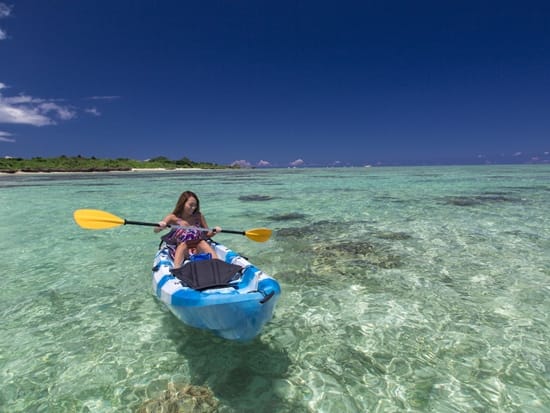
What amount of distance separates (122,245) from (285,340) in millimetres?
7468

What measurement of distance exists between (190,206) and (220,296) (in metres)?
3.66

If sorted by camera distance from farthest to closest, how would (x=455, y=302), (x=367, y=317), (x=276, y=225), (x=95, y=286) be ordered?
(x=276, y=225)
(x=95, y=286)
(x=455, y=302)
(x=367, y=317)

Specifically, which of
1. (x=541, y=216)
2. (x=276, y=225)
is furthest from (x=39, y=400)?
(x=541, y=216)

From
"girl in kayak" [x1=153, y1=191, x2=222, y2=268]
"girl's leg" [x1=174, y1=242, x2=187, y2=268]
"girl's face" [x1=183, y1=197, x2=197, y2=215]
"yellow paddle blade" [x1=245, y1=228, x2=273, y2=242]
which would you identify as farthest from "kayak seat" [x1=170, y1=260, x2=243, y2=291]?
"girl's face" [x1=183, y1=197, x2=197, y2=215]

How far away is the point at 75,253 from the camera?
31.3 ft

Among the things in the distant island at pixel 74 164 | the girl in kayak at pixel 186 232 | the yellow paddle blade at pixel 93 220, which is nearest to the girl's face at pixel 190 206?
the girl in kayak at pixel 186 232

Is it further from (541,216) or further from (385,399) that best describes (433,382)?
(541,216)

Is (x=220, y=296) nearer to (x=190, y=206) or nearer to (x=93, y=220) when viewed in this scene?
(x=190, y=206)

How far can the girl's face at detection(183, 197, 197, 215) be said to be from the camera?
6988mm

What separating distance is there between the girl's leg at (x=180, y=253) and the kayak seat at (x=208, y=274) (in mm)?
1150

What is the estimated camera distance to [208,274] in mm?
4992

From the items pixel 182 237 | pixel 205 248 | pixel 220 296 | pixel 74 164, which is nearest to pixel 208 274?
pixel 220 296

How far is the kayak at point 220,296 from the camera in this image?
11.9 ft

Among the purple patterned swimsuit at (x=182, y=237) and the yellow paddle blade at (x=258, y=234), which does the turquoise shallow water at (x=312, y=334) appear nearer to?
the yellow paddle blade at (x=258, y=234)
